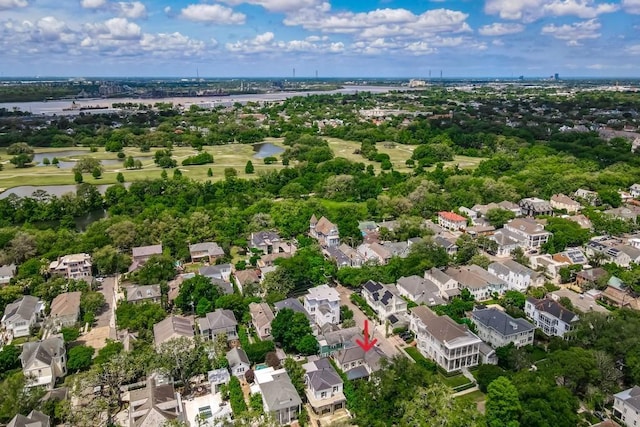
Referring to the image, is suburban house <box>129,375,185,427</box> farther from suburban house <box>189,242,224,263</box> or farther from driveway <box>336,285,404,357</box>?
suburban house <box>189,242,224,263</box>

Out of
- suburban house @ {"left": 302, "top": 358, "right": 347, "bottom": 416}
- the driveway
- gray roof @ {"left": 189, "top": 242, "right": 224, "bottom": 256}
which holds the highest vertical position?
gray roof @ {"left": 189, "top": 242, "right": 224, "bottom": 256}

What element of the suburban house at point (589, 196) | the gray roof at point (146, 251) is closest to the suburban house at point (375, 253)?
the gray roof at point (146, 251)

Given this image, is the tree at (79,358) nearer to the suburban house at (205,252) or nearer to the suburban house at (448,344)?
the suburban house at (205,252)

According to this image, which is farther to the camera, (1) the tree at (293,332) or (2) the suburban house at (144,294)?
(2) the suburban house at (144,294)

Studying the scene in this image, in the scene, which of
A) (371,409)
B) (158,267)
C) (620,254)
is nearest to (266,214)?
(158,267)

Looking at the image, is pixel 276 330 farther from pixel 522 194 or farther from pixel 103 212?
pixel 522 194

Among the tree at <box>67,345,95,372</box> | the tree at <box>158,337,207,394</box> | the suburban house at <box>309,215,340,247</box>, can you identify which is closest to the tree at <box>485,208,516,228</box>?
the suburban house at <box>309,215,340,247</box>

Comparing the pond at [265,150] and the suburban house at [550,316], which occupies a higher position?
the pond at [265,150]

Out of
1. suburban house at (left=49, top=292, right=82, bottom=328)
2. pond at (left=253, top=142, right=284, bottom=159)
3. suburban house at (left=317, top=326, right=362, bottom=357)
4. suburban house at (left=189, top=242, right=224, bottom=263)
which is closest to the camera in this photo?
suburban house at (left=317, top=326, right=362, bottom=357)
